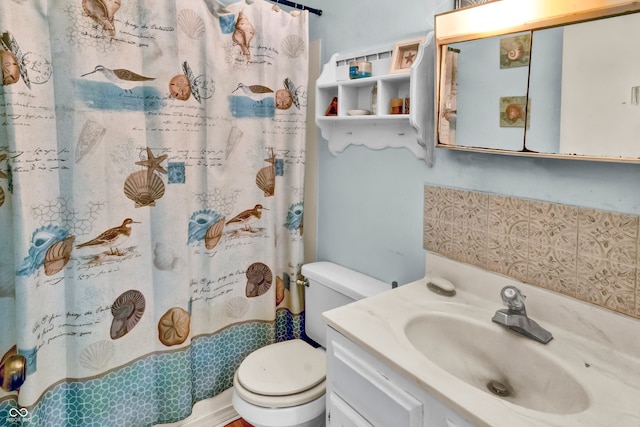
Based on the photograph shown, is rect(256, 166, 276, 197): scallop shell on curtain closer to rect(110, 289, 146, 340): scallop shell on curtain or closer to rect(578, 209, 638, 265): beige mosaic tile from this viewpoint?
rect(110, 289, 146, 340): scallop shell on curtain

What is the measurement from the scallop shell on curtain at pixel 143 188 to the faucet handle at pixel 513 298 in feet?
4.10

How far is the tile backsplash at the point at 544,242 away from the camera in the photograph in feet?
3.35

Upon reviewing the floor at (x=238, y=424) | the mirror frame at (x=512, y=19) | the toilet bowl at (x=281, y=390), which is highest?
the mirror frame at (x=512, y=19)

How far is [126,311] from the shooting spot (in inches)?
59.3

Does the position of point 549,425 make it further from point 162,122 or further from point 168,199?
point 162,122

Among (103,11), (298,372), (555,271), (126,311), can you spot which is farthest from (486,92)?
(126,311)

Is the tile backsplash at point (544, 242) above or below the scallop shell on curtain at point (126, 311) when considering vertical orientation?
above

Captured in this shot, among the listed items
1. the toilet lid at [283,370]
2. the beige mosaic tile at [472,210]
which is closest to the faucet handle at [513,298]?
the beige mosaic tile at [472,210]

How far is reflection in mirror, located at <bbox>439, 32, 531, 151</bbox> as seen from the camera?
1.16 metres

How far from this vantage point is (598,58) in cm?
100

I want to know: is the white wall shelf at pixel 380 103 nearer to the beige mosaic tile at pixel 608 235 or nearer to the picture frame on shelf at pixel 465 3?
the picture frame on shelf at pixel 465 3

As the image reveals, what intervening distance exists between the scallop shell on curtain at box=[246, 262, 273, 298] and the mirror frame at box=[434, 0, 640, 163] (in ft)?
3.23

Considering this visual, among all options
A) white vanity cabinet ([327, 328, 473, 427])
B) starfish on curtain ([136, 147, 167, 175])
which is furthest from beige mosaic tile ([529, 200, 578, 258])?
starfish on curtain ([136, 147, 167, 175])

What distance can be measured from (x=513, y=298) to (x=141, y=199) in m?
1.30
